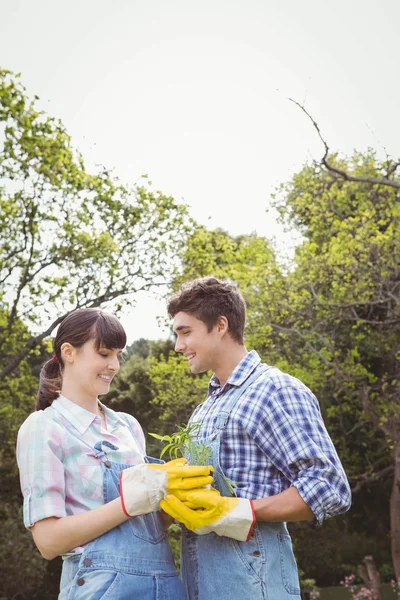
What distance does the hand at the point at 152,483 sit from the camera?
7.59 feet

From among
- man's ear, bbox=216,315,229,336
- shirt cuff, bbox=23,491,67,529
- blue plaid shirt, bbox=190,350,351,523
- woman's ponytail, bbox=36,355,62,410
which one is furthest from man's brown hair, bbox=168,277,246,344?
shirt cuff, bbox=23,491,67,529

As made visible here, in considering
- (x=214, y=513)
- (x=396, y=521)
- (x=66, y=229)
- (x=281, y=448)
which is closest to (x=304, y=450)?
(x=281, y=448)

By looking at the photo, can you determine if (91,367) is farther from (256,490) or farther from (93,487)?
(256,490)

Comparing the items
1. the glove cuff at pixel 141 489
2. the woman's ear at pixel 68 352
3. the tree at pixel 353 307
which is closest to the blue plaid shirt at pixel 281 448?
the glove cuff at pixel 141 489

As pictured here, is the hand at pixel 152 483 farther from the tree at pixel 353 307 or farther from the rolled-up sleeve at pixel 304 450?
the tree at pixel 353 307

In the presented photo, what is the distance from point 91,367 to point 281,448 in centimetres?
73

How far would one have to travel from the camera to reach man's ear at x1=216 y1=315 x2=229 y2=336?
9.66ft

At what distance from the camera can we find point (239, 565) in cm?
250

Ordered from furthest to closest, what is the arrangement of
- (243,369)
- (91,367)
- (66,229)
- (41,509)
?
(66,229) < (243,369) < (91,367) < (41,509)

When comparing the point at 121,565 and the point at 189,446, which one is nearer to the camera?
the point at 121,565

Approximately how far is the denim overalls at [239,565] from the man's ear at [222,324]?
0.46 m

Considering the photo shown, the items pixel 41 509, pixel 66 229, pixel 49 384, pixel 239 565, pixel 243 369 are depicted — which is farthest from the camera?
pixel 66 229

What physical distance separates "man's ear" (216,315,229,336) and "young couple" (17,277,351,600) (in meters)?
0.17

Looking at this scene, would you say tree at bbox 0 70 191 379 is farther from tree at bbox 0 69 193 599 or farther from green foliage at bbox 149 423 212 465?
green foliage at bbox 149 423 212 465
